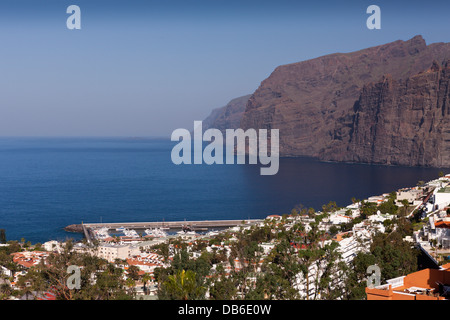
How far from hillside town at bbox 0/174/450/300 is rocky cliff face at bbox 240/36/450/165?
82678mm

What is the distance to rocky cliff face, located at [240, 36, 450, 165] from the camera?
4259 inches

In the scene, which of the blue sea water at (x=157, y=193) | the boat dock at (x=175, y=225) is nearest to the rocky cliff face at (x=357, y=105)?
the blue sea water at (x=157, y=193)

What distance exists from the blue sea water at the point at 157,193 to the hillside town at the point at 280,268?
1744 centimetres

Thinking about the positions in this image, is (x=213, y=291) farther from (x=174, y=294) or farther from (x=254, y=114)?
(x=254, y=114)

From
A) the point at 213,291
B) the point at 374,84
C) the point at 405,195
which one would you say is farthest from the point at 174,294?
the point at 374,84

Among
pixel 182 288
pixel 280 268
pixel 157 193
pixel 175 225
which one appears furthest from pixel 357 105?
pixel 182 288

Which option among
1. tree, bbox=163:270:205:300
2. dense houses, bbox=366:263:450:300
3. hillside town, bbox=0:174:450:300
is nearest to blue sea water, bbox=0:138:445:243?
hillside town, bbox=0:174:450:300

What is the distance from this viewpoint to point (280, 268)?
15312 mm

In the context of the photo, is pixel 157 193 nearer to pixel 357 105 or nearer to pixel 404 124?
pixel 404 124

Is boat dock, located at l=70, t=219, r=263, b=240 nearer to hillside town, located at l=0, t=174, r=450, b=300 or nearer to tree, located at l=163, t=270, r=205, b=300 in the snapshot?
hillside town, located at l=0, t=174, r=450, b=300

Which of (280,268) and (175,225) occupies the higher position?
(280,268)

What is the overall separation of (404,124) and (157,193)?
218ft

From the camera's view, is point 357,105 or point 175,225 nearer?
point 175,225

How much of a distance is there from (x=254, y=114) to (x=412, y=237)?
132 metres
